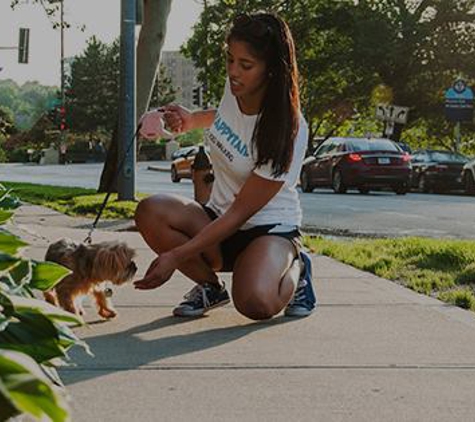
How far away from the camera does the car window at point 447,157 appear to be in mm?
33812

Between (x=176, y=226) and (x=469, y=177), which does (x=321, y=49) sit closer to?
(x=469, y=177)

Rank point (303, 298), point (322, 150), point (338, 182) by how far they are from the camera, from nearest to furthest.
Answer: point (303, 298) → point (338, 182) → point (322, 150)

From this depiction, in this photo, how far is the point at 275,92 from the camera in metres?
5.11

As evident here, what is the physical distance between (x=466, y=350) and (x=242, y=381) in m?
1.24

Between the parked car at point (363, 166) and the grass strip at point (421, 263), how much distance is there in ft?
60.6

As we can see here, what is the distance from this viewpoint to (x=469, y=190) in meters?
33.0

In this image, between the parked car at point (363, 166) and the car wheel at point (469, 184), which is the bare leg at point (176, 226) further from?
the car wheel at point (469, 184)

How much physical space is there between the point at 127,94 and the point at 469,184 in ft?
60.1

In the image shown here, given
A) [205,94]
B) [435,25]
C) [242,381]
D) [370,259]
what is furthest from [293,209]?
[205,94]

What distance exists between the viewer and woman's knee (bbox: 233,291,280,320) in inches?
199

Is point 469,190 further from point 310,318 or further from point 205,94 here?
point 310,318

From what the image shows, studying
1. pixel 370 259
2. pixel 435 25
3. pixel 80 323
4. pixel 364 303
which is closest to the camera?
pixel 80 323

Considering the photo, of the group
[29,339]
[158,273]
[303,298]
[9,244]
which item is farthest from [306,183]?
[29,339]

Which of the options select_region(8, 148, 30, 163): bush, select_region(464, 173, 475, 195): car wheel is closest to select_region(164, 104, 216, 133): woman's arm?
select_region(464, 173, 475, 195): car wheel
